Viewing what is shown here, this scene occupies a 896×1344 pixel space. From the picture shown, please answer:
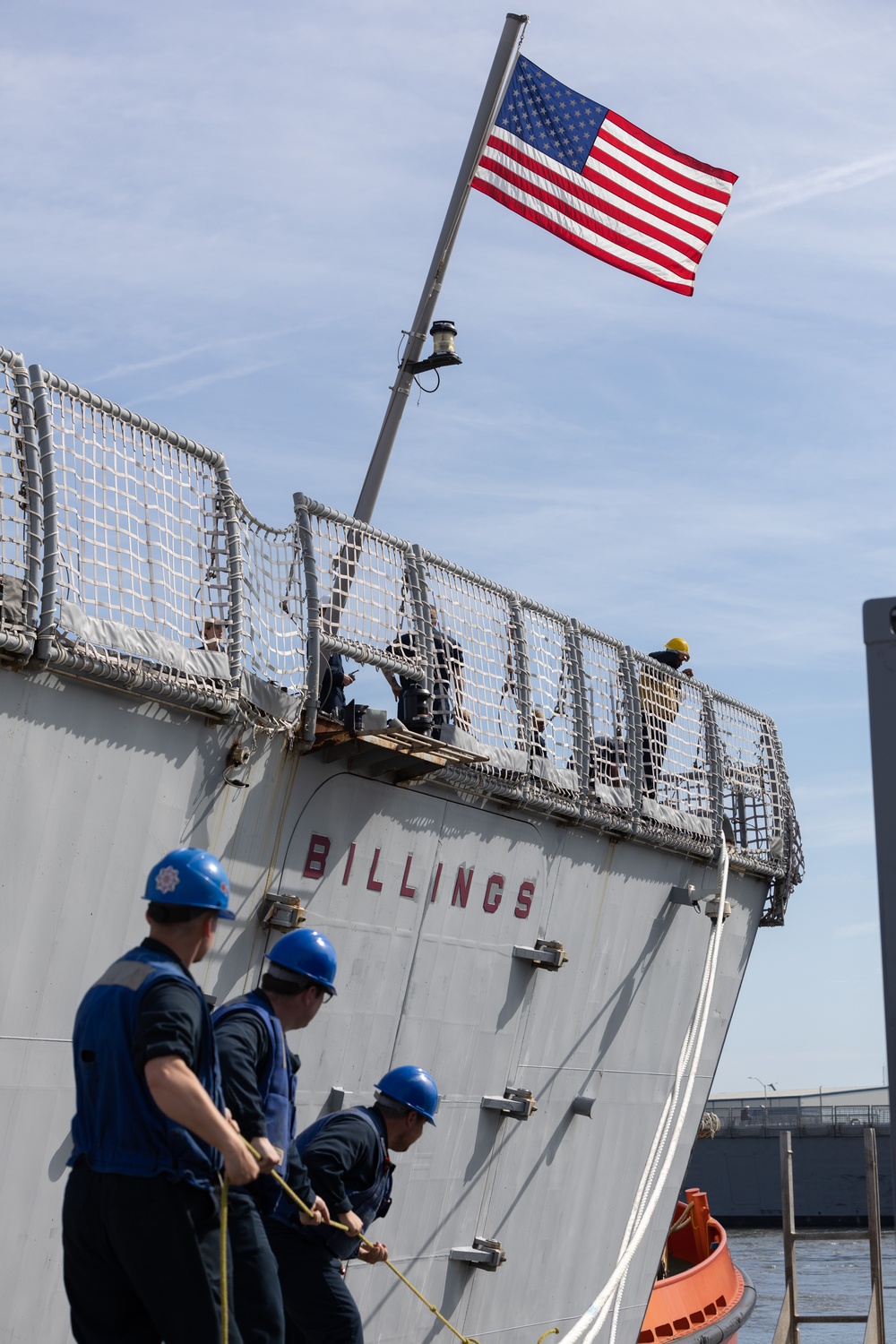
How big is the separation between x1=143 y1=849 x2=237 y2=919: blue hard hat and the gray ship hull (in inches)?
67.1

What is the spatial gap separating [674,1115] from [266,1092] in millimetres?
6541

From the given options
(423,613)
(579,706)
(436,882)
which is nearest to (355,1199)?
(436,882)

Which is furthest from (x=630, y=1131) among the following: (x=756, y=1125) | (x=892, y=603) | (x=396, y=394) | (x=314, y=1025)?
(x=756, y=1125)

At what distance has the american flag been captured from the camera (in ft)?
34.0

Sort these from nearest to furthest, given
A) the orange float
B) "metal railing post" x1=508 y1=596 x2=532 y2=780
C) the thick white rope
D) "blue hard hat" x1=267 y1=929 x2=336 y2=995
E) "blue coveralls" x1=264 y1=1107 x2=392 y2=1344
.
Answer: "blue hard hat" x1=267 y1=929 x2=336 y2=995
"blue coveralls" x1=264 y1=1107 x2=392 y2=1344
"metal railing post" x1=508 y1=596 x2=532 y2=780
the thick white rope
the orange float

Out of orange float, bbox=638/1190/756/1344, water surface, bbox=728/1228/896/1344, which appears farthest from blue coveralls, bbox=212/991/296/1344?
water surface, bbox=728/1228/896/1344

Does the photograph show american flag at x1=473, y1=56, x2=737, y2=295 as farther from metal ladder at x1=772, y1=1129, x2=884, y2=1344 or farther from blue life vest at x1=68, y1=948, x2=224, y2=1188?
metal ladder at x1=772, y1=1129, x2=884, y2=1344

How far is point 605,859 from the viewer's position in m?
9.34

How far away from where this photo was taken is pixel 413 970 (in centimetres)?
767

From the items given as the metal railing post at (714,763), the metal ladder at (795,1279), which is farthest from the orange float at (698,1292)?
the metal railing post at (714,763)

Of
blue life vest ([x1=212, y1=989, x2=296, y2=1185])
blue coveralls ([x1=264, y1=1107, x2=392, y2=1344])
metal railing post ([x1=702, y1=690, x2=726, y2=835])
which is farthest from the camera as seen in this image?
metal railing post ([x1=702, y1=690, x2=726, y2=835])

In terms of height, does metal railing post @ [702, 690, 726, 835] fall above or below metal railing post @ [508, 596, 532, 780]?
above

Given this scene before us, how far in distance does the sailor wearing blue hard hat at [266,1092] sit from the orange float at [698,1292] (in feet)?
34.1

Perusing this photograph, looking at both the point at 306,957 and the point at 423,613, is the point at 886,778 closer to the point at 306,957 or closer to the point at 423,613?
the point at 306,957
